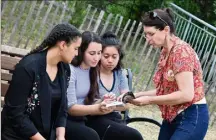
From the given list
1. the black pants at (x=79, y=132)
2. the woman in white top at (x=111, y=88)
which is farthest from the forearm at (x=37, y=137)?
the woman in white top at (x=111, y=88)

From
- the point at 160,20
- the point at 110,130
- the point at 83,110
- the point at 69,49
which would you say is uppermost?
the point at 160,20

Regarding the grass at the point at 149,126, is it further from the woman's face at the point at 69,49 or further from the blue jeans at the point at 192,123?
the woman's face at the point at 69,49

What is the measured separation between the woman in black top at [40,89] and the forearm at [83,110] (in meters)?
0.35

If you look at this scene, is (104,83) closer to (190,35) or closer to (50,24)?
(50,24)

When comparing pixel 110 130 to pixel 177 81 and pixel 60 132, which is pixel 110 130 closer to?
pixel 60 132

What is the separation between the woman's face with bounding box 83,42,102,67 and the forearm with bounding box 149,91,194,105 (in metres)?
0.73

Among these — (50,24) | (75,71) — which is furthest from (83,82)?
(50,24)

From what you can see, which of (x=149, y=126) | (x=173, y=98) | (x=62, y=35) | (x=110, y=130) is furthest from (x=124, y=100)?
(x=149, y=126)

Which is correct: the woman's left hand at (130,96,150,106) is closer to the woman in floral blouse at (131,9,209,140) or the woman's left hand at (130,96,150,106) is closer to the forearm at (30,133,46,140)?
the woman in floral blouse at (131,9,209,140)

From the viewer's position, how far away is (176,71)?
3365 millimetres

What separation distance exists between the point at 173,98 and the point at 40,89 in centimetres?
92

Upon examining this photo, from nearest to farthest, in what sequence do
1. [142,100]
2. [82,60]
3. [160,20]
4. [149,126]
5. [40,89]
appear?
[40,89] < [160,20] < [142,100] < [82,60] < [149,126]

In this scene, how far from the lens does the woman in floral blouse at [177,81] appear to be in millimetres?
3359

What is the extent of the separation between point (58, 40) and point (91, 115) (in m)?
0.94
